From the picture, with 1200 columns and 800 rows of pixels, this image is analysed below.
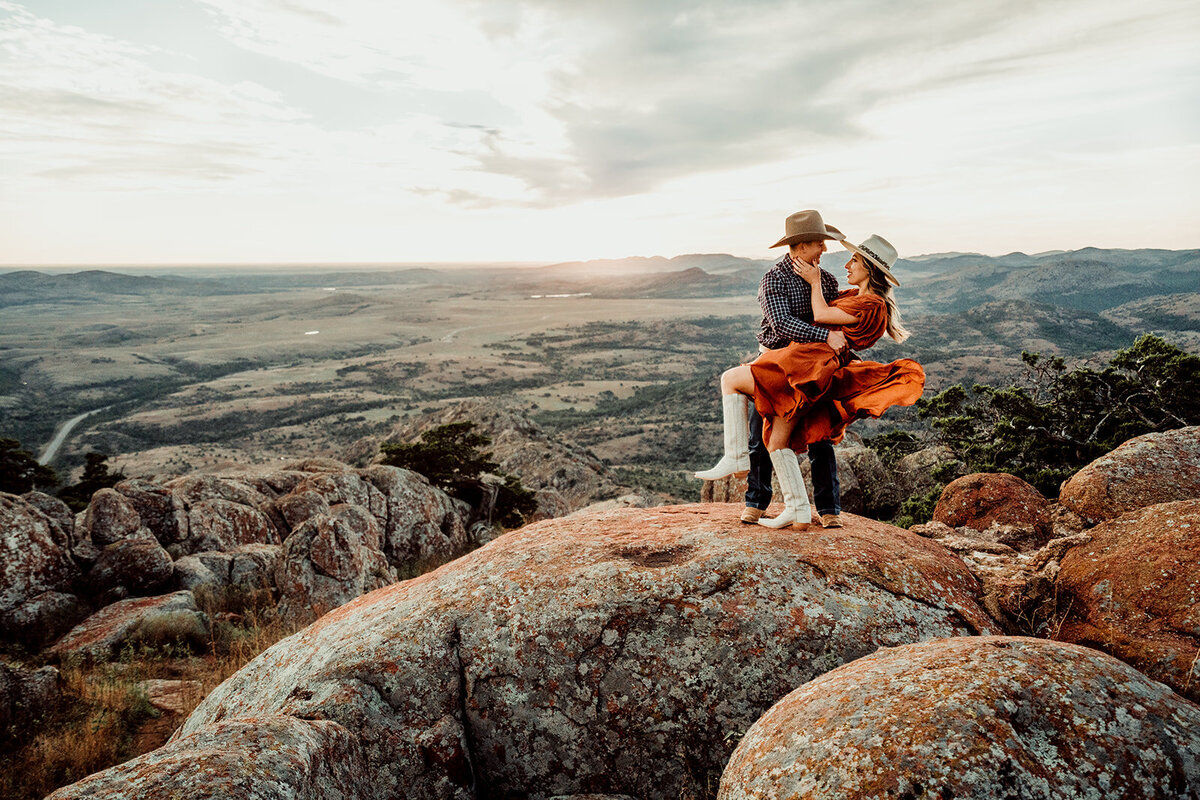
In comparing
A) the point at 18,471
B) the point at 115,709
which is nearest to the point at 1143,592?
the point at 115,709

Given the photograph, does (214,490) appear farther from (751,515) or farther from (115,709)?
(751,515)

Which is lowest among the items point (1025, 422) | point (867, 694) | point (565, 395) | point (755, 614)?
point (565, 395)

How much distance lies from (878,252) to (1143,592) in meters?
3.44

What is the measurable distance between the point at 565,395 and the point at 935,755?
440 feet

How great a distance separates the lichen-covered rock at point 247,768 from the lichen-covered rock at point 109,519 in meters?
11.7

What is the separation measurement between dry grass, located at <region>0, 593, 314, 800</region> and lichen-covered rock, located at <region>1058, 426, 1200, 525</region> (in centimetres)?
1040

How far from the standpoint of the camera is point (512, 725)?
470 cm

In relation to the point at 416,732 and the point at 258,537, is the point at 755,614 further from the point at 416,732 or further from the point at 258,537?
the point at 258,537

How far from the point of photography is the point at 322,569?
12469mm

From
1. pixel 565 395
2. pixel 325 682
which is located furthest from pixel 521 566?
pixel 565 395

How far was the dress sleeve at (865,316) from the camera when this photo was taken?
5.95 metres

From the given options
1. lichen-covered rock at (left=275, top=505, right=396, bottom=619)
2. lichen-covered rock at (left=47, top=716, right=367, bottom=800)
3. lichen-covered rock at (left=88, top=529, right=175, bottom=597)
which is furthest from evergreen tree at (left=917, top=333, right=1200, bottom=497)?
lichen-covered rock at (left=88, top=529, right=175, bottom=597)

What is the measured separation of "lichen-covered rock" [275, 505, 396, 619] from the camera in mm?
11953

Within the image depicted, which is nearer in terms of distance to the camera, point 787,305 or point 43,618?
point 787,305
